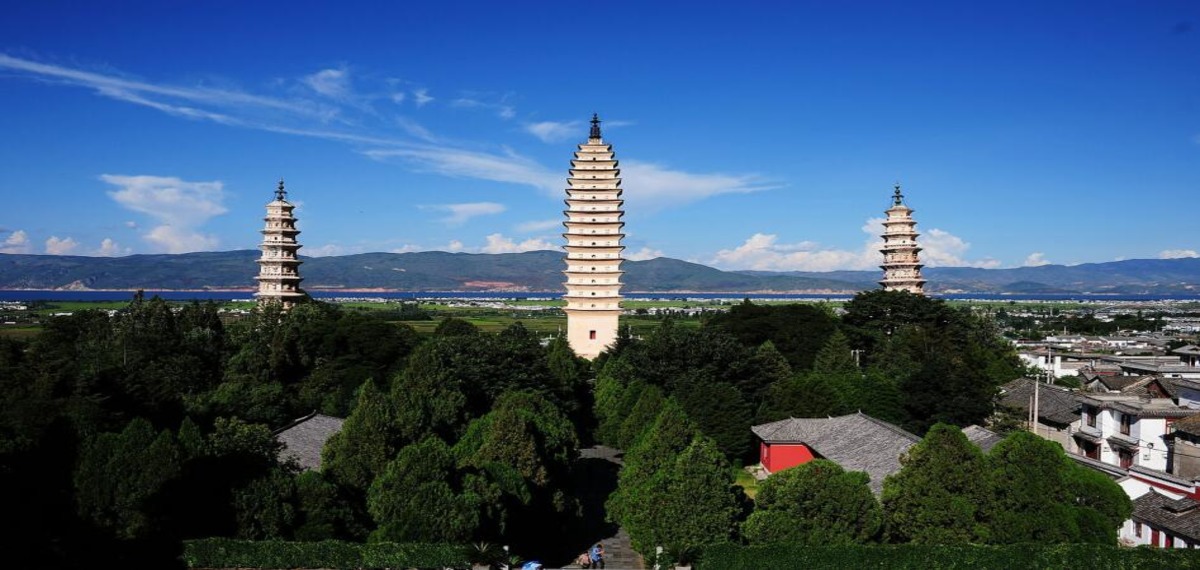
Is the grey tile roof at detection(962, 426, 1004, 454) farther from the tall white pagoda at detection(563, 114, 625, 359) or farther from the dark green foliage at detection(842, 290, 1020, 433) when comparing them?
the tall white pagoda at detection(563, 114, 625, 359)

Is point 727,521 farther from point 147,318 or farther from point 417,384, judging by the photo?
point 147,318

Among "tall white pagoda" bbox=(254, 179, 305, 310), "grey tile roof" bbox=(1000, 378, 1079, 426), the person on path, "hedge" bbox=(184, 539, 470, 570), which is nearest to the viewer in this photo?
"hedge" bbox=(184, 539, 470, 570)

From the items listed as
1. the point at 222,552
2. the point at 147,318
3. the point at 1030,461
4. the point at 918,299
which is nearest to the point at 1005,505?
the point at 1030,461

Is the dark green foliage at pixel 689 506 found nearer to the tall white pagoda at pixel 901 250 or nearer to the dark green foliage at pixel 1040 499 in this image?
the dark green foliage at pixel 1040 499

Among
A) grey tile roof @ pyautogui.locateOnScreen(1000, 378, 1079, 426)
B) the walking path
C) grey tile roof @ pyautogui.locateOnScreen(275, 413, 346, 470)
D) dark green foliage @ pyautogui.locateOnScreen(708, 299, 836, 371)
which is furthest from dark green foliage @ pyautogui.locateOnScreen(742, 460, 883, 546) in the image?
dark green foliage @ pyautogui.locateOnScreen(708, 299, 836, 371)

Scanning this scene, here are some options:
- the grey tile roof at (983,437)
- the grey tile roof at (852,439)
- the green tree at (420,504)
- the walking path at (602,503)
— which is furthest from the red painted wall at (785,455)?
the green tree at (420,504)

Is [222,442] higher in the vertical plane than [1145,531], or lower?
higher

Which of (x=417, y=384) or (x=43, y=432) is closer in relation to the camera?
(x=43, y=432)
